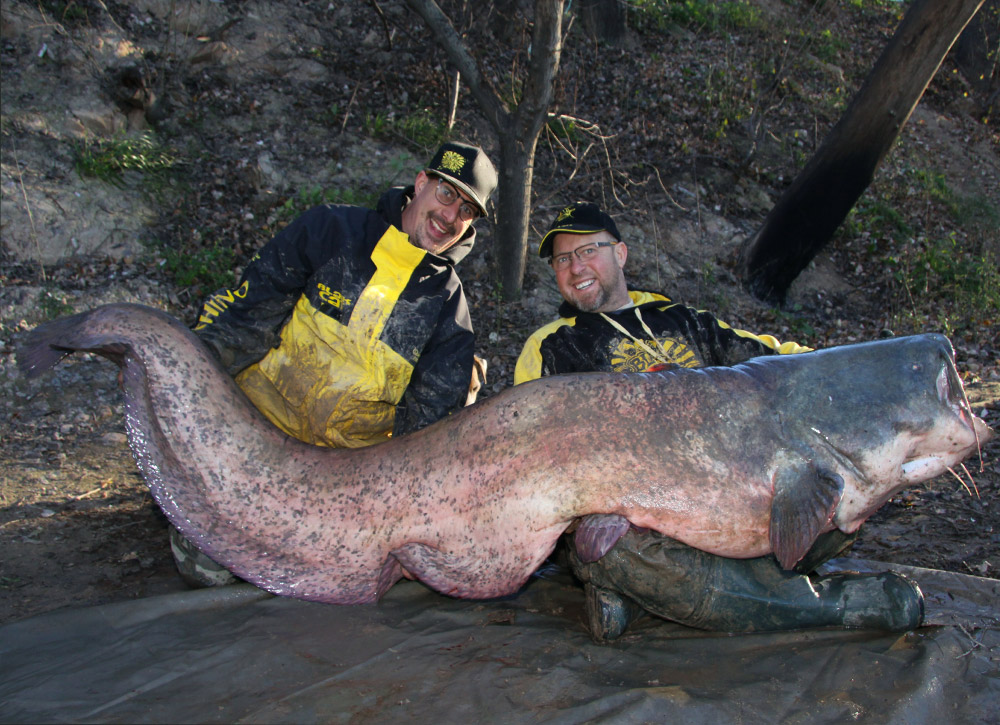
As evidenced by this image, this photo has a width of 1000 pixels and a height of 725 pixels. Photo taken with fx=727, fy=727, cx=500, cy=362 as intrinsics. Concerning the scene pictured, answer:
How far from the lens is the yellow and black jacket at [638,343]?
3498mm

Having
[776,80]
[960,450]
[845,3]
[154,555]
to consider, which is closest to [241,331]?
[154,555]

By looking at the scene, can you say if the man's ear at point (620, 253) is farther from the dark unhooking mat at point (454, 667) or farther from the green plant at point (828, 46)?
the green plant at point (828, 46)

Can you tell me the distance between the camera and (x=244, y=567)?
2.69m

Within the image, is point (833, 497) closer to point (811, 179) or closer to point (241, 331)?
point (241, 331)

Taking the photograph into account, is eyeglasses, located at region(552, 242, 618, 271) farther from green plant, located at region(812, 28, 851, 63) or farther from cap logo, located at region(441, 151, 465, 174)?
green plant, located at region(812, 28, 851, 63)

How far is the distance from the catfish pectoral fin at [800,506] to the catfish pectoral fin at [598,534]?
0.52 meters

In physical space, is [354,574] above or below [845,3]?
below

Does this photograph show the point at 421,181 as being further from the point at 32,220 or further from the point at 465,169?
the point at 32,220

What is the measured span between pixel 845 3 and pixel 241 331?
477 inches

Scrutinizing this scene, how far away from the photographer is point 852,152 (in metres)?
6.25

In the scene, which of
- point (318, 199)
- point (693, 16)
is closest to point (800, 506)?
point (318, 199)

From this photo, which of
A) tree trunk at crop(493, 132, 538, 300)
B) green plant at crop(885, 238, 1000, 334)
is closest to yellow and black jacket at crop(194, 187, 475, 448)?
tree trunk at crop(493, 132, 538, 300)

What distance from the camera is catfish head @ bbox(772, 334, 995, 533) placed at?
8.63 ft

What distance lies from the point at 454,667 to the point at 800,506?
1293 mm
